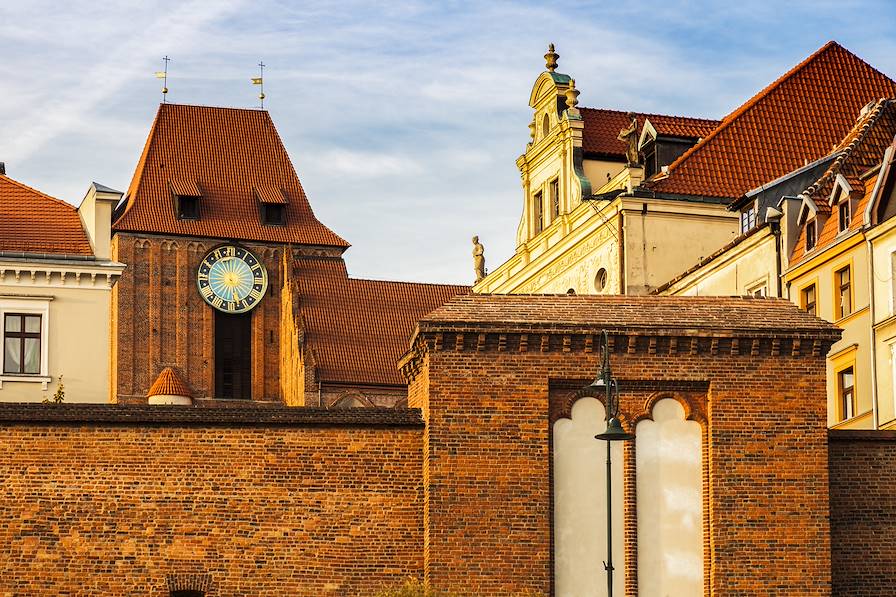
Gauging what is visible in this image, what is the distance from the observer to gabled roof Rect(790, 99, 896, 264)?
47.6 metres

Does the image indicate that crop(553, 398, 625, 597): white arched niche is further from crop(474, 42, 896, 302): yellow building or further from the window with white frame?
the window with white frame

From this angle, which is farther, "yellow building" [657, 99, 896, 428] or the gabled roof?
the gabled roof

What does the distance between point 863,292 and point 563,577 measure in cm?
1764

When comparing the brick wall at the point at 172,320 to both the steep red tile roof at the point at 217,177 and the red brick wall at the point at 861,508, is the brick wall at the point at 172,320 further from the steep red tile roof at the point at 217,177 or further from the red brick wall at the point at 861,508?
the red brick wall at the point at 861,508

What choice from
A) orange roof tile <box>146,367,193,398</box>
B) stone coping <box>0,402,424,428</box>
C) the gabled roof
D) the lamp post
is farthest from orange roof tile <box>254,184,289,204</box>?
the lamp post

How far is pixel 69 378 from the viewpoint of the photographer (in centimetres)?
5516

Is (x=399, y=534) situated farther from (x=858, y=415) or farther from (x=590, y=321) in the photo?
(x=858, y=415)

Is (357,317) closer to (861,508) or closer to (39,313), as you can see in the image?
(39,313)

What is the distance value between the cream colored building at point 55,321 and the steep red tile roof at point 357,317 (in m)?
25.2

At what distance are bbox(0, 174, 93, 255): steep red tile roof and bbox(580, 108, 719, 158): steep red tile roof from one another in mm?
14517

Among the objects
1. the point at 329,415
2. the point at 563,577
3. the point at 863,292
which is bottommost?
the point at 563,577

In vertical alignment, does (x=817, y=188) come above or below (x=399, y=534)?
above

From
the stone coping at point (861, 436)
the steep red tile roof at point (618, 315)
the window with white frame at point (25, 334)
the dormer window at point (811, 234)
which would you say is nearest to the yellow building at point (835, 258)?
the dormer window at point (811, 234)

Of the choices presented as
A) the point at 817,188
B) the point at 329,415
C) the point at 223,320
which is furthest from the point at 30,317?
the point at 223,320
